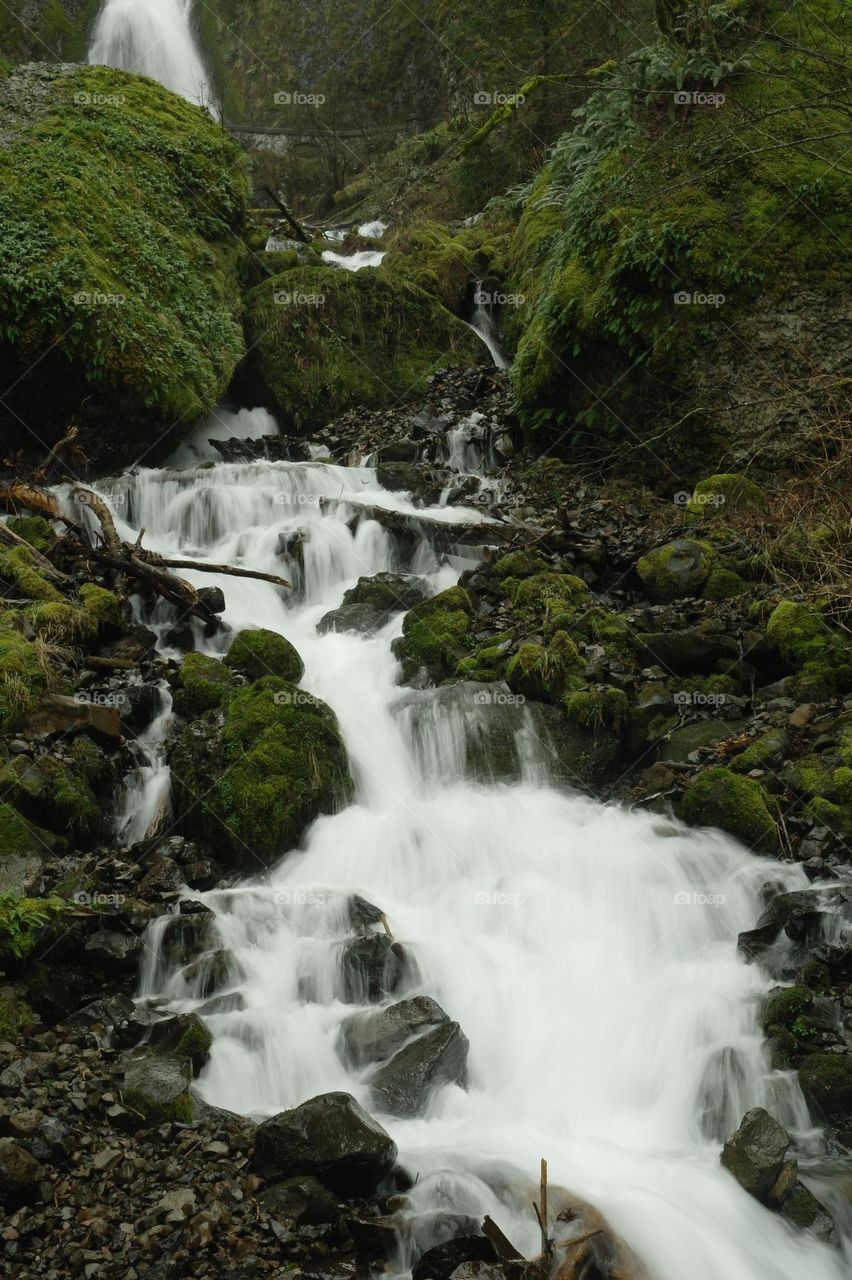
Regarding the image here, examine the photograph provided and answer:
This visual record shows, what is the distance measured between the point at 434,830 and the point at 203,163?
44.4 feet

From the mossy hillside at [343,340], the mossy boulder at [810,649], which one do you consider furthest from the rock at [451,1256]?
the mossy hillside at [343,340]

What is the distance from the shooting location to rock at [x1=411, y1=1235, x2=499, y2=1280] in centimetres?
407

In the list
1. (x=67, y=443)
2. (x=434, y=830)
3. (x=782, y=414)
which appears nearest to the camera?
(x=434, y=830)

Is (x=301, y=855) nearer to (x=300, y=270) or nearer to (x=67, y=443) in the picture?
(x=67, y=443)

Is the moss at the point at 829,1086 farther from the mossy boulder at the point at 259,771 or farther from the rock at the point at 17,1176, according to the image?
the mossy boulder at the point at 259,771

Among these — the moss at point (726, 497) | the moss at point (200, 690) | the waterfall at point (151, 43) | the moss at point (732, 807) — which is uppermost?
the waterfall at point (151, 43)

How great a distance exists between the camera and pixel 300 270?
55.5 feet

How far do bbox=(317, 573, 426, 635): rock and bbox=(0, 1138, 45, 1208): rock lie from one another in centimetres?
657

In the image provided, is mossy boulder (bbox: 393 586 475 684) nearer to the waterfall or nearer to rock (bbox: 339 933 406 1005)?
rock (bbox: 339 933 406 1005)

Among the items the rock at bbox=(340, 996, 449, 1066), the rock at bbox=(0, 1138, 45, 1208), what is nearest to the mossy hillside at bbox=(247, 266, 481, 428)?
the rock at bbox=(340, 996, 449, 1066)

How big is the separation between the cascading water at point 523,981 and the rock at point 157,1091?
43 centimetres

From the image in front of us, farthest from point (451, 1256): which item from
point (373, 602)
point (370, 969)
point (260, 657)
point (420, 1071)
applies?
point (373, 602)

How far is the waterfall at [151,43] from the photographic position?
3228 centimetres

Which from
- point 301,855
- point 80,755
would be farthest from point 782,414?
point 80,755
